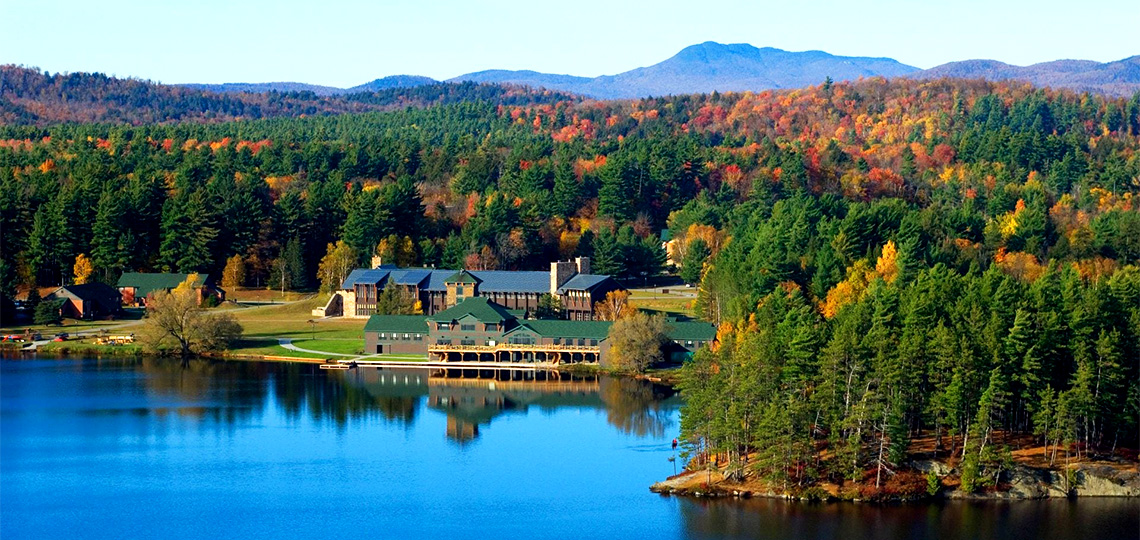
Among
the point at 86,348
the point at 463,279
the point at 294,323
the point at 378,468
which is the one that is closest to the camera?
the point at 378,468

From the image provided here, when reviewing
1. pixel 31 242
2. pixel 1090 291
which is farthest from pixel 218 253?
pixel 1090 291

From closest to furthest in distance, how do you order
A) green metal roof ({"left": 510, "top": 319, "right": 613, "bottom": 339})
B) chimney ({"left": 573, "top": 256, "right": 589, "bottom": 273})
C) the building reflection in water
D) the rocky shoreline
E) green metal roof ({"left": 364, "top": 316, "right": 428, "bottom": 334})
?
the rocky shoreline → the building reflection in water → green metal roof ({"left": 510, "top": 319, "right": 613, "bottom": 339}) → green metal roof ({"left": 364, "top": 316, "right": 428, "bottom": 334}) → chimney ({"left": 573, "top": 256, "right": 589, "bottom": 273})

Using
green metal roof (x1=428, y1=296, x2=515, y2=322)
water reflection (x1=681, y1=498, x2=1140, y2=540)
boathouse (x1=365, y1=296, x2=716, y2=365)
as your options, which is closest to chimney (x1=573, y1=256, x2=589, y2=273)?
boathouse (x1=365, y1=296, x2=716, y2=365)

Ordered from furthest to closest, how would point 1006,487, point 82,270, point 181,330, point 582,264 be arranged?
1. point 82,270
2. point 582,264
3. point 181,330
4. point 1006,487

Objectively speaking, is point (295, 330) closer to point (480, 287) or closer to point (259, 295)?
point (480, 287)

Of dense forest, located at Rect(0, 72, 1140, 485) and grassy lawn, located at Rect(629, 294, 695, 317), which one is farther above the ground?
dense forest, located at Rect(0, 72, 1140, 485)

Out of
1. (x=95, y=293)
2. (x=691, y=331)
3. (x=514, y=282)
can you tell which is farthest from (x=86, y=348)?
(x=691, y=331)

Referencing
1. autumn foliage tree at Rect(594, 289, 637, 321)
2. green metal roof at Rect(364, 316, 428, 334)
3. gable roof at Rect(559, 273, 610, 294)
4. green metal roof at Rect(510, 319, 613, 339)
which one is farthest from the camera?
gable roof at Rect(559, 273, 610, 294)

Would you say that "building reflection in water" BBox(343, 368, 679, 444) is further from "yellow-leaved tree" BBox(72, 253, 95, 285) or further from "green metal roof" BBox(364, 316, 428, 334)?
"yellow-leaved tree" BBox(72, 253, 95, 285)
